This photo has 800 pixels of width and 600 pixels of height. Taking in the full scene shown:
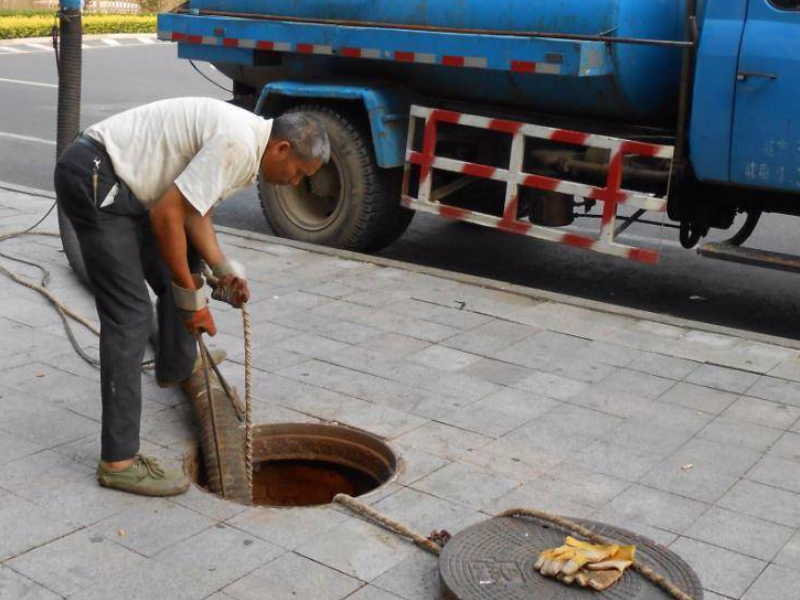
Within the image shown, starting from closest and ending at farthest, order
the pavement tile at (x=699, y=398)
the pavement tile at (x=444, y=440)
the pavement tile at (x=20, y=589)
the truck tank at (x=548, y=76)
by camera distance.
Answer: the pavement tile at (x=20, y=589) < the pavement tile at (x=444, y=440) < the pavement tile at (x=699, y=398) < the truck tank at (x=548, y=76)

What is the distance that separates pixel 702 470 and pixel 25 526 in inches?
101

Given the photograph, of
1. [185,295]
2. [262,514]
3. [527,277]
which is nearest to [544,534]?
[262,514]

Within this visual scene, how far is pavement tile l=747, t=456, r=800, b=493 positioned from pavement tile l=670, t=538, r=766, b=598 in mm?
656

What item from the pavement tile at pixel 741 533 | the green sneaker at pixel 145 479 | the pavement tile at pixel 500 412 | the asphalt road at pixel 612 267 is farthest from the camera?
the asphalt road at pixel 612 267

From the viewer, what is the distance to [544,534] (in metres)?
4.00

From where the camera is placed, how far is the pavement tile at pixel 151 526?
393 centimetres

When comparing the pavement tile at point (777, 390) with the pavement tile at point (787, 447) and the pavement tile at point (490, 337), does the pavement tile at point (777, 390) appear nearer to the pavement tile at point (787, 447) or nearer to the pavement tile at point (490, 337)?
the pavement tile at point (787, 447)

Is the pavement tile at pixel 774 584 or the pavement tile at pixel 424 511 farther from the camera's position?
the pavement tile at pixel 424 511

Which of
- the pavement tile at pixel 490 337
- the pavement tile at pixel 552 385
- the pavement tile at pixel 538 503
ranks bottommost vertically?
the pavement tile at pixel 538 503

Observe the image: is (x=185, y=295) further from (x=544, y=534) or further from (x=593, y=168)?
(x=593, y=168)

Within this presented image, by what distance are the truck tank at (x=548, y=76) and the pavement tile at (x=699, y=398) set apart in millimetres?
2234

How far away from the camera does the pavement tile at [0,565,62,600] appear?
358 cm

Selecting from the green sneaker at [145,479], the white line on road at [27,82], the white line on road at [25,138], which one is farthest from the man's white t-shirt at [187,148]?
the white line on road at [27,82]

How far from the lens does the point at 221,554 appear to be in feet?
12.7
